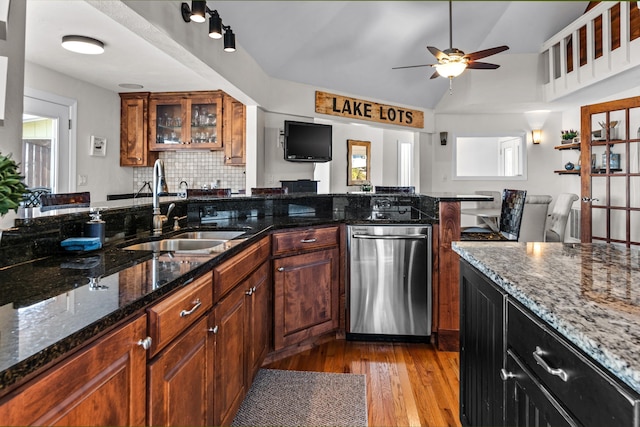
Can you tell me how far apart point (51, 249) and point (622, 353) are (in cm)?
170

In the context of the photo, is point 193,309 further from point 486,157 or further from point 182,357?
point 486,157

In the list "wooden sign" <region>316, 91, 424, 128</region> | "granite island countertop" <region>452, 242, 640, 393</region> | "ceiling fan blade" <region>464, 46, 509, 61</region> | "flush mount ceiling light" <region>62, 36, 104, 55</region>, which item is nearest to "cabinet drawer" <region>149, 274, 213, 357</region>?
"granite island countertop" <region>452, 242, 640, 393</region>

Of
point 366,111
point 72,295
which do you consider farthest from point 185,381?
point 366,111

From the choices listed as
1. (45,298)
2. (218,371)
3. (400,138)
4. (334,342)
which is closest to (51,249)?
(45,298)

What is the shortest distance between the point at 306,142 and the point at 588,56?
12.2 feet

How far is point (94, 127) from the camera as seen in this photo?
16.1ft

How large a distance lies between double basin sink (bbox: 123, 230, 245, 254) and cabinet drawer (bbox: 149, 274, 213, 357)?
0.31 metres

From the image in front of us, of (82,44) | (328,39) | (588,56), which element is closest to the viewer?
(82,44)

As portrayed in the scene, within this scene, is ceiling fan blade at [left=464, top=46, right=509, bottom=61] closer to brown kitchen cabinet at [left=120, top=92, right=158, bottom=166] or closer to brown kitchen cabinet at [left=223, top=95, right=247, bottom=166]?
brown kitchen cabinet at [left=223, top=95, right=247, bottom=166]

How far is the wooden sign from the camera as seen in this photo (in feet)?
18.8

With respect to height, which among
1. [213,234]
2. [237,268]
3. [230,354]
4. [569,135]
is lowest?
[230,354]

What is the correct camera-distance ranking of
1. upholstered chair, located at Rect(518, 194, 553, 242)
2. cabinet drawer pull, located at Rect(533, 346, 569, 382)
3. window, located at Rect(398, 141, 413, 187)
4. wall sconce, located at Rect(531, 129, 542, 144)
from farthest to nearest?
window, located at Rect(398, 141, 413, 187)
wall sconce, located at Rect(531, 129, 542, 144)
upholstered chair, located at Rect(518, 194, 553, 242)
cabinet drawer pull, located at Rect(533, 346, 569, 382)

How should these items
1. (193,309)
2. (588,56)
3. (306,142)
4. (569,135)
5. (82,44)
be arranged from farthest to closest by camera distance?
(569,135)
(306,142)
(588,56)
(82,44)
(193,309)

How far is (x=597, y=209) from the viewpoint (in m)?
4.55
